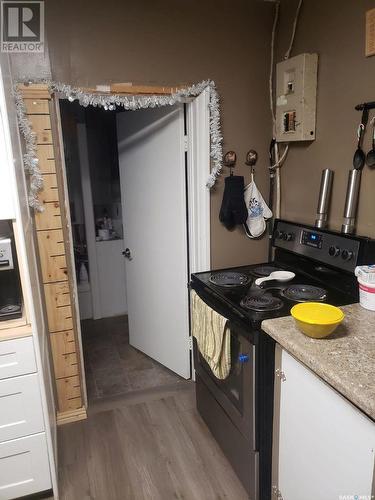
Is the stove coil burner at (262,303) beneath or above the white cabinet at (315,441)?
above

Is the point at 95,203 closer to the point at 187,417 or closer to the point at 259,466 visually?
the point at 187,417

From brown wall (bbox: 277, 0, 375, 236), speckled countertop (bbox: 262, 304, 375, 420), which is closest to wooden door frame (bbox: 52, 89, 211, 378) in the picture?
brown wall (bbox: 277, 0, 375, 236)

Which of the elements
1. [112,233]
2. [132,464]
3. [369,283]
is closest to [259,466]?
[132,464]

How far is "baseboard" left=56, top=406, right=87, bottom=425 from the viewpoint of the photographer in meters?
2.23

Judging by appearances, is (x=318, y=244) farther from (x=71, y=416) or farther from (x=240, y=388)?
(x=71, y=416)

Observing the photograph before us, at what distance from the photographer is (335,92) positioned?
1.78 m

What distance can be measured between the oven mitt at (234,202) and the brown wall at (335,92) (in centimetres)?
33

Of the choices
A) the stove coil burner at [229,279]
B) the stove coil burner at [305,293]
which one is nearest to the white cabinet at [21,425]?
the stove coil burner at [229,279]

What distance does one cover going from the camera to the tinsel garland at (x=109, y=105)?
5.98 ft

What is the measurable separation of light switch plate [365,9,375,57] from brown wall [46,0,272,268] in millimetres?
697

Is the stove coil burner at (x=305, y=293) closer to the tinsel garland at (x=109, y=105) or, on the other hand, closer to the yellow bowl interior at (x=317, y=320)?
the yellow bowl interior at (x=317, y=320)

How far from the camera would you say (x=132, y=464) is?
1.92 m

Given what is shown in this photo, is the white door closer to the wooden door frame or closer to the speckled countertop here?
the wooden door frame

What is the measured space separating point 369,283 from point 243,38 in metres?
1.57
